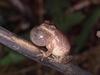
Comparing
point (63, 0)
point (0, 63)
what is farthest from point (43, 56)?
point (63, 0)

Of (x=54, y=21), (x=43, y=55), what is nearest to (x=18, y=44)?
(x=43, y=55)

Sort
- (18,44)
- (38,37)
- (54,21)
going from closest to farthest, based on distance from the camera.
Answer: (18,44)
(38,37)
(54,21)

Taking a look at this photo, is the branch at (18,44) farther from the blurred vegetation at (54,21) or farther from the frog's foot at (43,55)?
the blurred vegetation at (54,21)

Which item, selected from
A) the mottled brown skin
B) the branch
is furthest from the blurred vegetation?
the branch

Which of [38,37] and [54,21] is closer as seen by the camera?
[38,37]

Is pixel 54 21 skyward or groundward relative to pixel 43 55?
skyward

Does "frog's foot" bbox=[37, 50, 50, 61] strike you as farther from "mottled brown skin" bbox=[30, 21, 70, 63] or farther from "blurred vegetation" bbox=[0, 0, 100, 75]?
"blurred vegetation" bbox=[0, 0, 100, 75]

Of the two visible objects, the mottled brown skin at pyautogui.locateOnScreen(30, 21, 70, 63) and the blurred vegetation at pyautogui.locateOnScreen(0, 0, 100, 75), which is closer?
the mottled brown skin at pyautogui.locateOnScreen(30, 21, 70, 63)

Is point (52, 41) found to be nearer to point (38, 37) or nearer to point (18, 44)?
point (38, 37)

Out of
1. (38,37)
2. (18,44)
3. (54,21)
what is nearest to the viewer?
(18,44)
